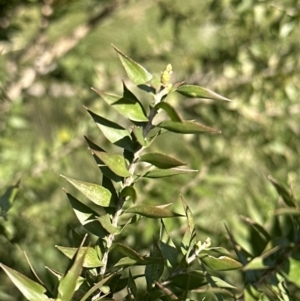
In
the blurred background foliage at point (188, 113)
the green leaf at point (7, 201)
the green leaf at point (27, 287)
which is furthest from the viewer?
the blurred background foliage at point (188, 113)

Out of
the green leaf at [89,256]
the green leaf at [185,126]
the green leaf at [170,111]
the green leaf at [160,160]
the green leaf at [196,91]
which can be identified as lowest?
the green leaf at [89,256]

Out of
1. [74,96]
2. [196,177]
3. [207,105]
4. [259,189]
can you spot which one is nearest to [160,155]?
[196,177]

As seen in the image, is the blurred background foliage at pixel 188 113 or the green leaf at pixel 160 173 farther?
the blurred background foliage at pixel 188 113

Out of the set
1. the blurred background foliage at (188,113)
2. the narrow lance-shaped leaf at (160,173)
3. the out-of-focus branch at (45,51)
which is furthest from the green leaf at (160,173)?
the out-of-focus branch at (45,51)

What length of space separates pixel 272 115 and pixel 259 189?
41cm

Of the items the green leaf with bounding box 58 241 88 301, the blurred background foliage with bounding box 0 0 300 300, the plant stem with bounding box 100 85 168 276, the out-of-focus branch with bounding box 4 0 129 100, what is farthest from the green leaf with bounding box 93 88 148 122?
the out-of-focus branch with bounding box 4 0 129 100

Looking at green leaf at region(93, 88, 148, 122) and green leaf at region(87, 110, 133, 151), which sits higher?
green leaf at region(93, 88, 148, 122)

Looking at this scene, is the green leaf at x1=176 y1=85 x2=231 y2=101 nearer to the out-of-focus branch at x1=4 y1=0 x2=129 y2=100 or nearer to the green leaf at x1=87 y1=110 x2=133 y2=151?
the green leaf at x1=87 y1=110 x2=133 y2=151

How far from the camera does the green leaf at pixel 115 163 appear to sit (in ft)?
1.42

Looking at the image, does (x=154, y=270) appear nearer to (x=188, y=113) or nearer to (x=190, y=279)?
(x=190, y=279)

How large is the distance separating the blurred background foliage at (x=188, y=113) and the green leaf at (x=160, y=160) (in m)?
0.37

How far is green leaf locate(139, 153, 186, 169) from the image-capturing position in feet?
1.46

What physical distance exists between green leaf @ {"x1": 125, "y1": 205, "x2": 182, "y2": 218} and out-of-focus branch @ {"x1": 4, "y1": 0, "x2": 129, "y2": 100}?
34.0 inches

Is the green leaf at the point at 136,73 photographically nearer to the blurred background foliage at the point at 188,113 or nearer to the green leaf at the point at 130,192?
the green leaf at the point at 130,192
